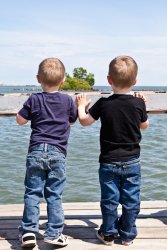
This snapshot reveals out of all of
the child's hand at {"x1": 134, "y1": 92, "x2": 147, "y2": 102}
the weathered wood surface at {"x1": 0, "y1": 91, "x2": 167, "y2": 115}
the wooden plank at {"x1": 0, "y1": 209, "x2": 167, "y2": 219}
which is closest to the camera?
the child's hand at {"x1": 134, "y1": 92, "x2": 147, "y2": 102}

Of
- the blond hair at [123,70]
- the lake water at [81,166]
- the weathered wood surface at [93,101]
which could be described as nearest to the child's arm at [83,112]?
the weathered wood surface at [93,101]

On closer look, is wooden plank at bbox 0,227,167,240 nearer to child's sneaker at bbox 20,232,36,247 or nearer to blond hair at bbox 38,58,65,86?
child's sneaker at bbox 20,232,36,247

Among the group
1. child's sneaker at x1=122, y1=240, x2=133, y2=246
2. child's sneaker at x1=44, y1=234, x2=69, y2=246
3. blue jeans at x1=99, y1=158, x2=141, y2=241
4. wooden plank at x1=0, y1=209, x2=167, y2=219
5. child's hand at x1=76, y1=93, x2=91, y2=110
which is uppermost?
child's hand at x1=76, y1=93, x2=91, y2=110

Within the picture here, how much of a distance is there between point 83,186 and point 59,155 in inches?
203

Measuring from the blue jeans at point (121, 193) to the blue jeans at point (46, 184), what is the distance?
0.30 meters

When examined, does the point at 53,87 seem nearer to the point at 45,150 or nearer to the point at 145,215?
the point at 45,150

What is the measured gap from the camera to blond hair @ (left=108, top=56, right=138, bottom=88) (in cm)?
306

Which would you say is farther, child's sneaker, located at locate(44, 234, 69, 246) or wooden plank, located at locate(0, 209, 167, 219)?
wooden plank, located at locate(0, 209, 167, 219)

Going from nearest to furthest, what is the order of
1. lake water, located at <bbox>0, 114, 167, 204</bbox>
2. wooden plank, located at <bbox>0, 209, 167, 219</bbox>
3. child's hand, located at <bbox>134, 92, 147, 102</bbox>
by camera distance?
child's hand, located at <bbox>134, 92, 147, 102</bbox>
wooden plank, located at <bbox>0, 209, 167, 219</bbox>
lake water, located at <bbox>0, 114, 167, 204</bbox>

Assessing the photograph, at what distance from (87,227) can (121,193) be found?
496 millimetres

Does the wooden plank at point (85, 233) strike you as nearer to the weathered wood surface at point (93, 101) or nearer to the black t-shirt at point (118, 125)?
the black t-shirt at point (118, 125)

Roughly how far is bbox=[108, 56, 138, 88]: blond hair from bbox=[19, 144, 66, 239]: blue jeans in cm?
62

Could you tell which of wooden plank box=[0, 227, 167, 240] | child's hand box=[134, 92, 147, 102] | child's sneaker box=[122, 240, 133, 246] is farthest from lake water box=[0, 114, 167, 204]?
child's hand box=[134, 92, 147, 102]

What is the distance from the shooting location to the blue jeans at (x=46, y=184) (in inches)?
122
